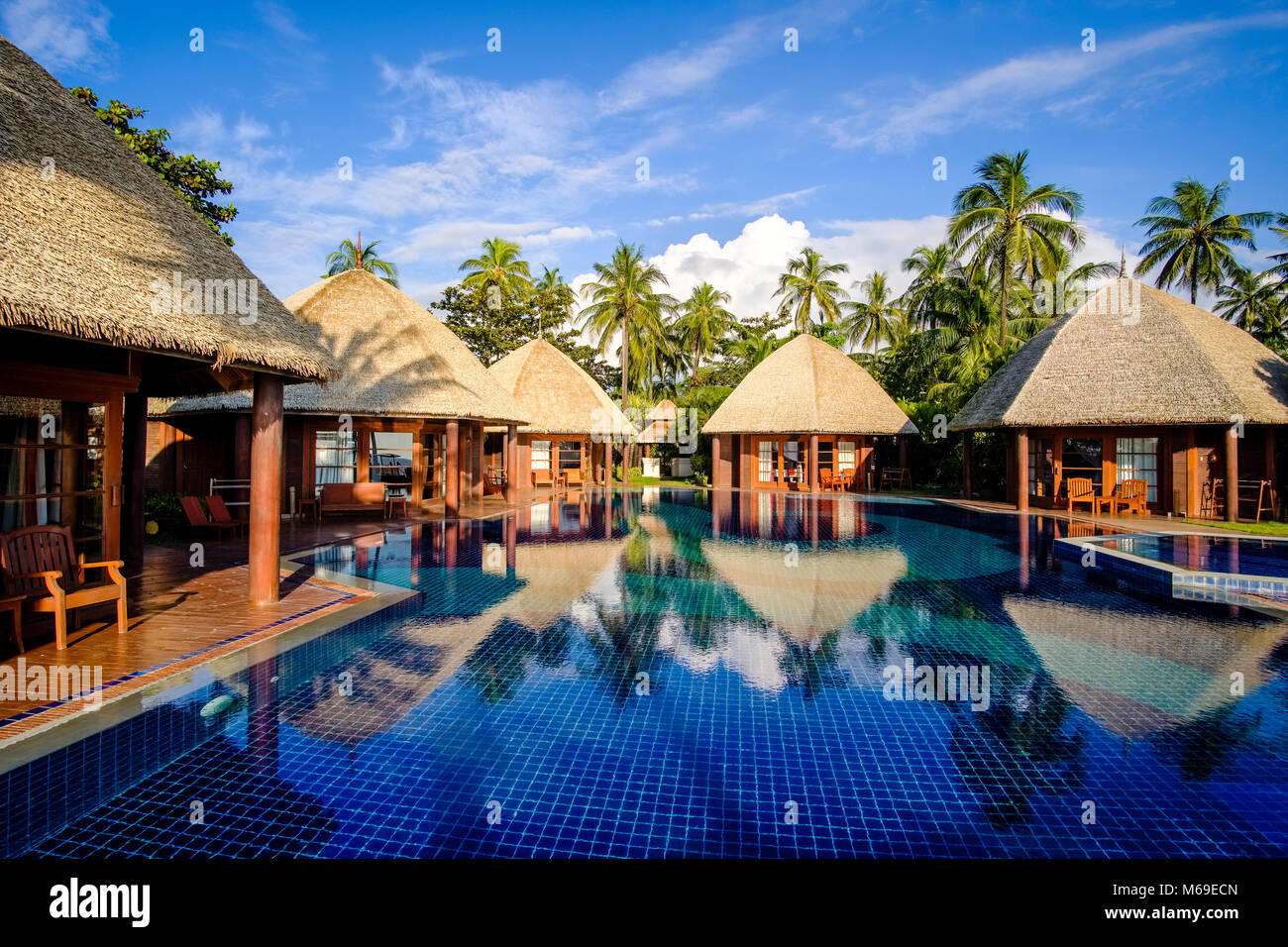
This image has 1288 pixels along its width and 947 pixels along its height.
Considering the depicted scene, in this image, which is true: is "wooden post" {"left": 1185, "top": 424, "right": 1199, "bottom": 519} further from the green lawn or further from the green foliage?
the green foliage

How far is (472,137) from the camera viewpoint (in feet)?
49.1

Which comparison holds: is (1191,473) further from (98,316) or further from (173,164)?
(173,164)

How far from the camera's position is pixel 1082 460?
21.1 meters

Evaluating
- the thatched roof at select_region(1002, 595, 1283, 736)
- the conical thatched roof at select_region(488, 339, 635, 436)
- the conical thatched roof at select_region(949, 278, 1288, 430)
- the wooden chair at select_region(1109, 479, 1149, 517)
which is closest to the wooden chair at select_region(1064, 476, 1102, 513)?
the wooden chair at select_region(1109, 479, 1149, 517)

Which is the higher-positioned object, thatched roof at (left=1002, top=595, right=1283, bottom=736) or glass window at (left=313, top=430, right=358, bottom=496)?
glass window at (left=313, top=430, right=358, bottom=496)

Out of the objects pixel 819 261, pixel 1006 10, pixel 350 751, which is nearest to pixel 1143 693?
pixel 350 751

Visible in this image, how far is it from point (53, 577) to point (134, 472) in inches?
214

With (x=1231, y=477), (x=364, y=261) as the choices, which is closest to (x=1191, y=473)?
(x=1231, y=477)

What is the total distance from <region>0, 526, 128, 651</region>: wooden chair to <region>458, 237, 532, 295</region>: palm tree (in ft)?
105

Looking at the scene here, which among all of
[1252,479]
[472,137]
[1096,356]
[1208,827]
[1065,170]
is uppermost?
[1065,170]

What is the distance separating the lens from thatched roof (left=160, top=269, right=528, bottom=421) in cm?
1552

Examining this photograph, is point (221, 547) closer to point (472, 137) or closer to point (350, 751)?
point (350, 751)

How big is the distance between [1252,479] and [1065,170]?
1439cm

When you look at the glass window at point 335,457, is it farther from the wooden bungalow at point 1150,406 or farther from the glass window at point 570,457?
the wooden bungalow at point 1150,406
